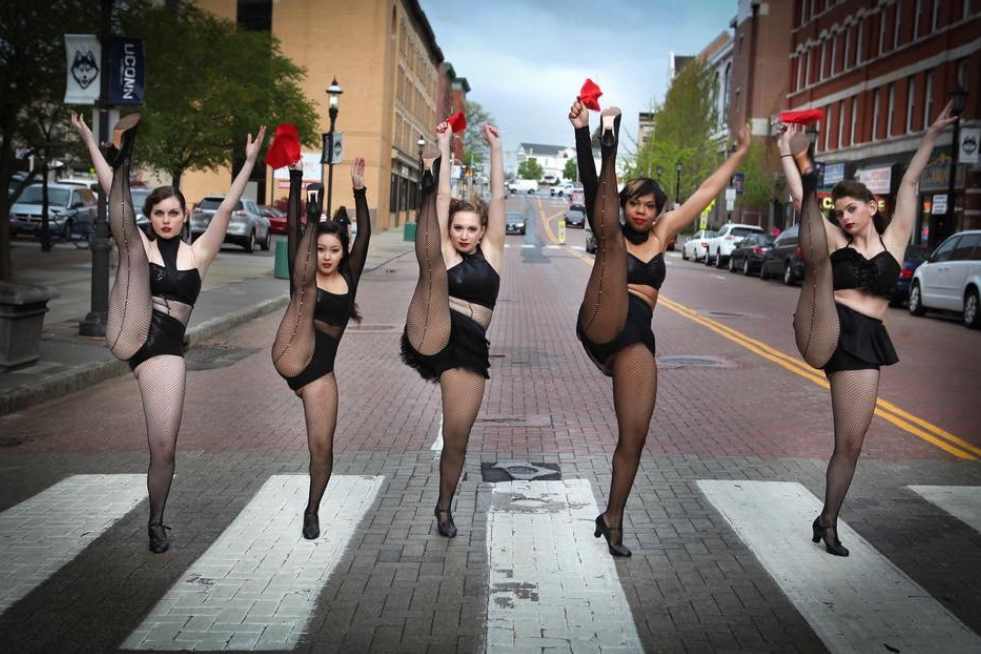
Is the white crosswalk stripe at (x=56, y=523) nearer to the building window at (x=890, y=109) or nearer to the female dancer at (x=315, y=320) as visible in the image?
the female dancer at (x=315, y=320)

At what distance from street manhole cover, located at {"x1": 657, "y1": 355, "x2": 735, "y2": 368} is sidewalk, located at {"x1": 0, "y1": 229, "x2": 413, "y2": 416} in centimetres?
569

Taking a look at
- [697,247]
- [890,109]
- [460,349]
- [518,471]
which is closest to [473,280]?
[460,349]

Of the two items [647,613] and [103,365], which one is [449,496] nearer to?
[647,613]

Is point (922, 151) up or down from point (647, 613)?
up

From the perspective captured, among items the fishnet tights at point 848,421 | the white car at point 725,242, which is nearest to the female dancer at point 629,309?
the fishnet tights at point 848,421

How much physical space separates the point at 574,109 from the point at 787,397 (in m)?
6.76

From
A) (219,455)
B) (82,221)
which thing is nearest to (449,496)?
(219,455)

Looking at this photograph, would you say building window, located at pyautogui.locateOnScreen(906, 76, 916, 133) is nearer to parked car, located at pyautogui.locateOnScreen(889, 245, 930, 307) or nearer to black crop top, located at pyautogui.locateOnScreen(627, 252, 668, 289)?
parked car, located at pyautogui.locateOnScreen(889, 245, 930, 307)

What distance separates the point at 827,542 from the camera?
6.06 meters

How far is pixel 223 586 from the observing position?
5324mm

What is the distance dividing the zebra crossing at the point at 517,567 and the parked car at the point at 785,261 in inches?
1048

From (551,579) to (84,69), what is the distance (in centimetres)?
1090

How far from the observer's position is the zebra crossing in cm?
473

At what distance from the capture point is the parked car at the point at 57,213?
116 feet
